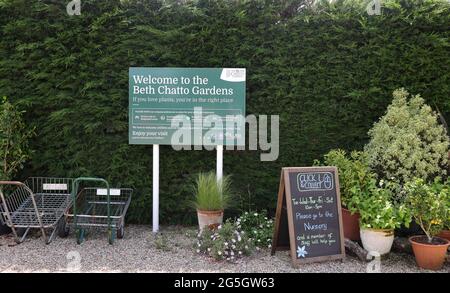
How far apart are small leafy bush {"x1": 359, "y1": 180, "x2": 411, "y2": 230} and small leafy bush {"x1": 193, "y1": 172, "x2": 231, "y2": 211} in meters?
1.55

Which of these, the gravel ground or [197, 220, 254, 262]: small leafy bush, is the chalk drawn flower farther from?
[197, 220, 254, 262]: small leafy bush

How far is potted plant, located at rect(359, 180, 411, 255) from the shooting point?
4453 millimetres

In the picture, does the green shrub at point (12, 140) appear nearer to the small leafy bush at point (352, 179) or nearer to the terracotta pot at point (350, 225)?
the small leafy bush at point (352, 179)

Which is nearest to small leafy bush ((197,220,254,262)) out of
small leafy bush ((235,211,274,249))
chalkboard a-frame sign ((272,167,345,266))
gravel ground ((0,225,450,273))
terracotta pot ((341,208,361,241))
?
gravel ground ((0,225,450,273))

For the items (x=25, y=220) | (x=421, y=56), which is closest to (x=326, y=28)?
(x=421, y=56)

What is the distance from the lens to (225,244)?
14.9 feet

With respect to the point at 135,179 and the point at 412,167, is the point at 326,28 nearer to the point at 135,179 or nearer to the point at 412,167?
the point at 412,167

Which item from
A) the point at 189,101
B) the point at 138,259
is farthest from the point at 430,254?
the point at 189,101

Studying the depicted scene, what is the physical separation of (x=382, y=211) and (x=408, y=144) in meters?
0.92

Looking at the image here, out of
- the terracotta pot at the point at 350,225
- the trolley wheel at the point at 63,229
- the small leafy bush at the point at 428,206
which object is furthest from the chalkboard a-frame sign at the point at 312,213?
the trolley wheel at the point at 63,229

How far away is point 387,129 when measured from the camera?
504 cm

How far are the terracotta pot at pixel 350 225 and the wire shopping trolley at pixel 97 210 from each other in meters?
2.50

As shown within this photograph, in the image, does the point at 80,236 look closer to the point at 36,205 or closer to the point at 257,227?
the point at 36,205

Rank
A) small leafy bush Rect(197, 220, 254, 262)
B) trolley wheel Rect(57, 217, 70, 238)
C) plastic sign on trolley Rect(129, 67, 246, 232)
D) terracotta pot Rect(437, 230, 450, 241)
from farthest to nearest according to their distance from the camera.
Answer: plastic sign on trolley Rect(129, 67, 246, 232) → trolley wheel Rect(57, 217, 70, 238) → terracotta pot Rect(437, 230, 450, 241) → small leafy bush Rect(197, 220, 254, 262)
